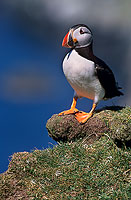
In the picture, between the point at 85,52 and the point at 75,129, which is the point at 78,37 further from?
the point at 75,129

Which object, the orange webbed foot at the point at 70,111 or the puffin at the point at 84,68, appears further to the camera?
the orange webbed foot at the point at 70,111

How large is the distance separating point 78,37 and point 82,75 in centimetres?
65

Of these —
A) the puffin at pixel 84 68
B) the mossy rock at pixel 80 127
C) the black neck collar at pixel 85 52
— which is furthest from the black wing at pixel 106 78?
the mossy rock at pixel 80 127

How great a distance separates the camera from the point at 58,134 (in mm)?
4828

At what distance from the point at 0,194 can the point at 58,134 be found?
1.54m

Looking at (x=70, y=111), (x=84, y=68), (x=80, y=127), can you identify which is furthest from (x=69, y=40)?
(x=80, y=127)

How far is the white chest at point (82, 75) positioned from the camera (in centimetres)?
473

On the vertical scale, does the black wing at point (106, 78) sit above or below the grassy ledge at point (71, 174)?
above

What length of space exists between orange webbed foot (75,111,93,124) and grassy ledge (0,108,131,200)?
0.47m

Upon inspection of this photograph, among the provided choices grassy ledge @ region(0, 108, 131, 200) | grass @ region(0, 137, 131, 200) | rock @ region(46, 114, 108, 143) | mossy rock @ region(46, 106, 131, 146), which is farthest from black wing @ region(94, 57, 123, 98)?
grass @ region(0, 137, 131, 200)

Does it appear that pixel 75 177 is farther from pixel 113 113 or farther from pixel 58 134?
pixel 113 113

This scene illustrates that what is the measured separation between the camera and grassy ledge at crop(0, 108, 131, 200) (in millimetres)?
3467

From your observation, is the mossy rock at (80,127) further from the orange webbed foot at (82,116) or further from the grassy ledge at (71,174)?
the grassy ledge at (71,174)

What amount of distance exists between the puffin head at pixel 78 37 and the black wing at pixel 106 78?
13.6 inches
